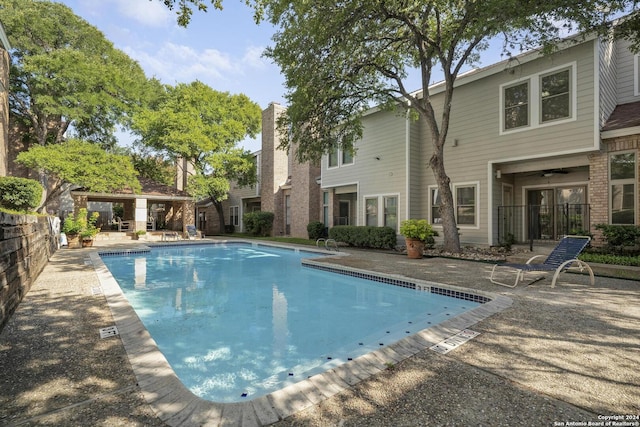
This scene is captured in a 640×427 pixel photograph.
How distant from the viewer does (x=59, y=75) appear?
17.0 meters

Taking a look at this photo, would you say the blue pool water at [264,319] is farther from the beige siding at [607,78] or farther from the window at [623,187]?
the beige siding at [607,78]

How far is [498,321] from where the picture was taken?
4039mm

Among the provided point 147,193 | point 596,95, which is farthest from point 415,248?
point 147,193

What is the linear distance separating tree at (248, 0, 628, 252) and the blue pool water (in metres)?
5.41

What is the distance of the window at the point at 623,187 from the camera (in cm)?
866

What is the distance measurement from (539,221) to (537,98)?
4815 millimetres

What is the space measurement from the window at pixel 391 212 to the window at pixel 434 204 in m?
1.52

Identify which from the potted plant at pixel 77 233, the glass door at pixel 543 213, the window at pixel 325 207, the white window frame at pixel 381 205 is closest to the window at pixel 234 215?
the window at pixel 325 207

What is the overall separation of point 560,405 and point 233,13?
9006 mm

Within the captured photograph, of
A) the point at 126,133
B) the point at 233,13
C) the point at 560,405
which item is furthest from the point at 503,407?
the point at 126,133

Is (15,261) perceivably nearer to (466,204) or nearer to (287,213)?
(466,204)

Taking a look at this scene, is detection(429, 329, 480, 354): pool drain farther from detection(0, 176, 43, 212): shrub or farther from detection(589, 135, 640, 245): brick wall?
detection(0, 176, 43, 212): shrub

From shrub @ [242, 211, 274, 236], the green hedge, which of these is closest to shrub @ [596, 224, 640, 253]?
the green hedge

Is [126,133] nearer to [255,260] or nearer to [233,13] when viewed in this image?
[255,260]
